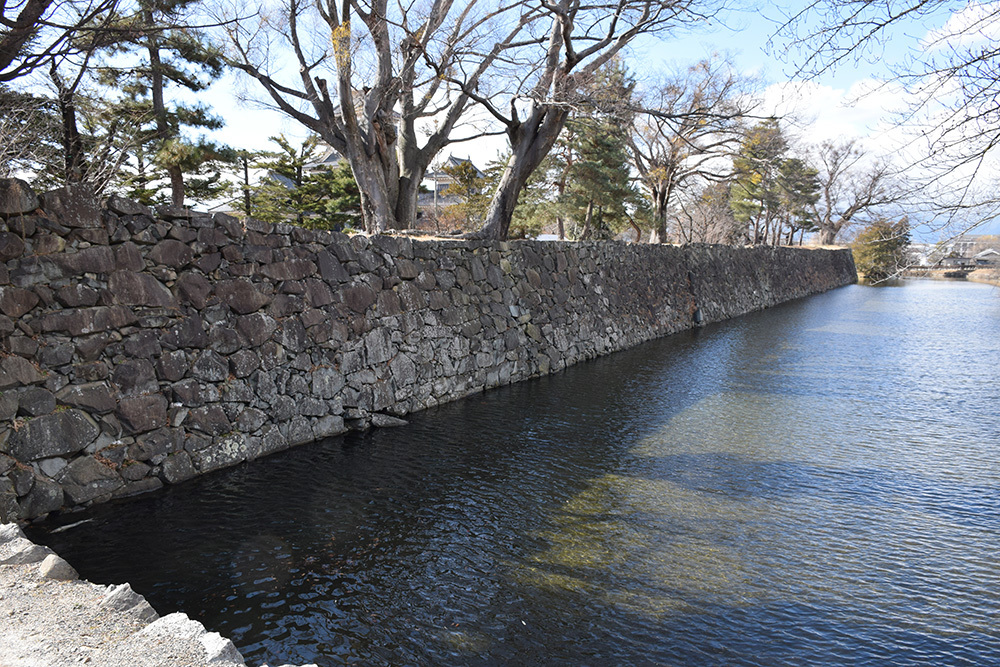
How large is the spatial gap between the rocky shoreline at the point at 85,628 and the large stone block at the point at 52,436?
165cm

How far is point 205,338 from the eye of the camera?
20.0ft

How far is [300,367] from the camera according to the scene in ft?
23.2

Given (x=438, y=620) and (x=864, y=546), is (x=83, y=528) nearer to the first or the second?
(x=438, y=620)

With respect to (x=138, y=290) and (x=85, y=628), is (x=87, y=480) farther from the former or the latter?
(x=85, y=628)

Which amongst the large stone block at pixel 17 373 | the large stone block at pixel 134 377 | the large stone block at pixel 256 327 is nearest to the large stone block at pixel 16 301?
the large stone block at pixel 17 373

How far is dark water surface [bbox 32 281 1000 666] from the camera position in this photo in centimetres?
365

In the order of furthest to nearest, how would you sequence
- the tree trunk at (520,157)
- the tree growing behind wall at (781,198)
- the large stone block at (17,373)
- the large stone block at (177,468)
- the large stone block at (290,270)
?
the tree growing behind wall at (781,198)
the tree trunk at (520,157)
the large stone block at (290,270)
the large stone block at (177,468)
the large stone block at (17,373)

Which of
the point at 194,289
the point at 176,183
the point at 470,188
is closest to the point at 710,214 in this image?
the point at 470,188

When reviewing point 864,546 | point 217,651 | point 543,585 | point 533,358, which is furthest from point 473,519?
point 533,358

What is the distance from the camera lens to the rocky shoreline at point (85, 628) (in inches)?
103

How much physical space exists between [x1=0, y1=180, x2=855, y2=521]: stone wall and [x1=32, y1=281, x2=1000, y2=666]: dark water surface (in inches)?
16.2

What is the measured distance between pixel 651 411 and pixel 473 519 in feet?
13.7

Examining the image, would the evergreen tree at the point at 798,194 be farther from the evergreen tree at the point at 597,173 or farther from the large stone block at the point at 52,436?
the large stone block at the point at 52,436

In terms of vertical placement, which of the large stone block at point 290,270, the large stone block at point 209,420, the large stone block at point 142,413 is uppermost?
the large stone block at point 290,270
